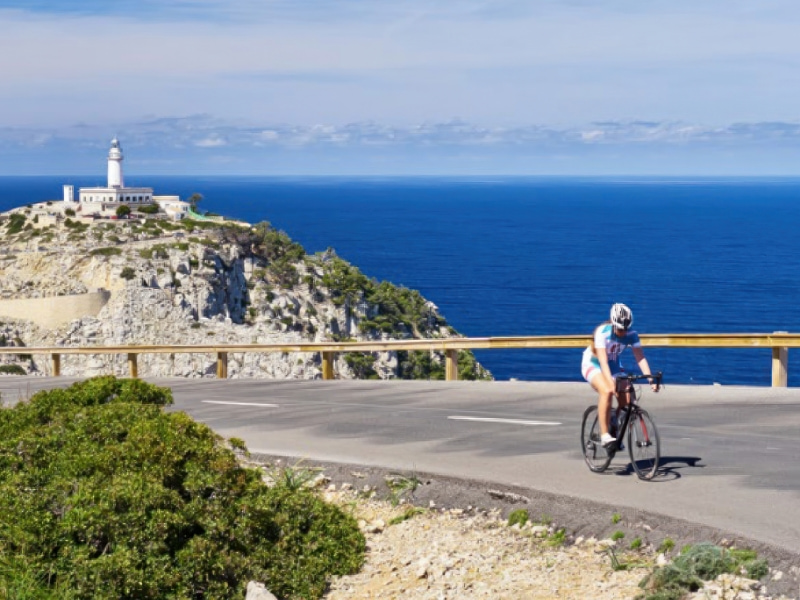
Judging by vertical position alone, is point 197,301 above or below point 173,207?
below

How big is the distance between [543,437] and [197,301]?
68.6 metres

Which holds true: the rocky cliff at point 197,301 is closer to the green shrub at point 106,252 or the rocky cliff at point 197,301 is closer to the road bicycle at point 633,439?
the green shrub at point 106,252

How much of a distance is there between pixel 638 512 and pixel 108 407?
578cm

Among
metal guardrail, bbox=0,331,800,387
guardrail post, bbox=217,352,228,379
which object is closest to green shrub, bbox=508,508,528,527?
metal guardrail, bbox=0,331,800,387

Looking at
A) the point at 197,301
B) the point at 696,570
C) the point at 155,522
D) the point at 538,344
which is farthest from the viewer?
the point at 197,301

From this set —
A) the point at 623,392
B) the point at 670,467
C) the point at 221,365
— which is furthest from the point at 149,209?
the point at 623,392

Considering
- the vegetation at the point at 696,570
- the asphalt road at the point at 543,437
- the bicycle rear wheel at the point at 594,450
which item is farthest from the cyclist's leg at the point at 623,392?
the vegetation at the point at 696,570

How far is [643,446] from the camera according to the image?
10664mm

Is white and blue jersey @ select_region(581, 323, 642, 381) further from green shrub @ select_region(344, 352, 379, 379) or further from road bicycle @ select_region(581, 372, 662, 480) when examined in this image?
green shrub @ select_region(344, 352, 379, 379)

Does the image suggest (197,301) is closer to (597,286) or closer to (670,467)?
(597,286)

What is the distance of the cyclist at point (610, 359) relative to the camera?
10.4 m

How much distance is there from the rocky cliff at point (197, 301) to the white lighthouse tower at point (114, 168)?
95.6ft

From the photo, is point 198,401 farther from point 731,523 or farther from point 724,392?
point 731,523

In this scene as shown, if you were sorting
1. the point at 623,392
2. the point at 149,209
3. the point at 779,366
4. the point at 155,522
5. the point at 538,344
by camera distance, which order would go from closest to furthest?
the point at 155,522 < the point at 623,392 < the point at 779,366 < the point at 538,344 < the point at 149,209
